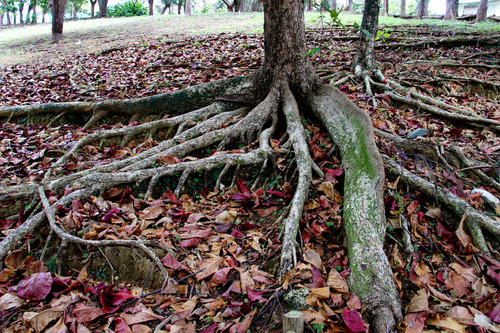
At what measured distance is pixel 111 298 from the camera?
2.19m

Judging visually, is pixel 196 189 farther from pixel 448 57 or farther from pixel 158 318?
pixel 448 57

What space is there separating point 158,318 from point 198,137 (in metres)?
2.25

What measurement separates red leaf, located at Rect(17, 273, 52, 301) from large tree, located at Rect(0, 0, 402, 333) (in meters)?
0.40

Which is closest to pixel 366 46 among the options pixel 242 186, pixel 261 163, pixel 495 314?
pixel 261 163

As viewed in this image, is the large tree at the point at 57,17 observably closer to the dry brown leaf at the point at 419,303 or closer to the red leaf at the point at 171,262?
the red leaf at the point at 171,262

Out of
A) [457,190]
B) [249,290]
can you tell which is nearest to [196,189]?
[249,290]

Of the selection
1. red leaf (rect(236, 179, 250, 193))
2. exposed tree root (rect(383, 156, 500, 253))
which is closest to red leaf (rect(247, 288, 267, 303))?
red leaf (rect(236, 179, 250, 193))

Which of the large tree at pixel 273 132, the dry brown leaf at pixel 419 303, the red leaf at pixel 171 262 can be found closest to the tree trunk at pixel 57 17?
the large tree at pixel 273 132

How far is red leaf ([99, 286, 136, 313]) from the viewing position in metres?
2.12

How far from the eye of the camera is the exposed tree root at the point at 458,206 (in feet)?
8.17

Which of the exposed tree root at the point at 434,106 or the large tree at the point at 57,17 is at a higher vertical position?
the large tree at the point at 57,17

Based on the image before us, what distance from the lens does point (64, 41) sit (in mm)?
12711

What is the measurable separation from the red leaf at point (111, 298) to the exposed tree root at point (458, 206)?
8.75ft

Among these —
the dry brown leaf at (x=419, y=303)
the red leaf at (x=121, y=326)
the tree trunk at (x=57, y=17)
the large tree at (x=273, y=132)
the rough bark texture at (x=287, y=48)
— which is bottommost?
the red leaf at (x=121, y=326)
